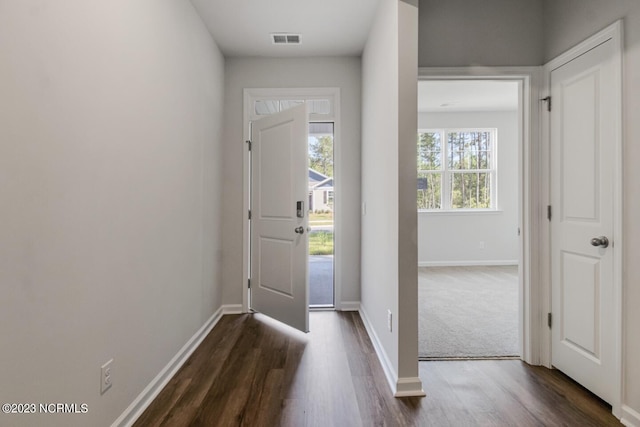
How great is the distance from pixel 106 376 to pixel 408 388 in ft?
5.05

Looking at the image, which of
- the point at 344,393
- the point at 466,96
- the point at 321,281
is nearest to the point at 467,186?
the point at 466,96

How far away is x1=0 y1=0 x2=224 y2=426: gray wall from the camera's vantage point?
1037mm

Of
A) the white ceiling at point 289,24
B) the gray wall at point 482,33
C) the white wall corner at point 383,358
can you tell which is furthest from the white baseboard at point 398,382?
the white ceiling at point 289,24

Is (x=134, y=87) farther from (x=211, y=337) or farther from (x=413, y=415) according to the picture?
(x=413, y=415)

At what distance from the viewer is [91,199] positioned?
1.37m

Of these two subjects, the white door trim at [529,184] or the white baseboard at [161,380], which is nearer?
the white baseboard at [161,380]

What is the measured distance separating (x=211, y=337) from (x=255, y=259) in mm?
878

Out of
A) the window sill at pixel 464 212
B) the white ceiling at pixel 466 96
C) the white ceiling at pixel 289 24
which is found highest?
the white ceiling at pixel 466 96

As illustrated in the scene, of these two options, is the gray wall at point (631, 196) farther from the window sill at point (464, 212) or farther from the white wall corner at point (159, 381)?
the window sill at point (464, 212)

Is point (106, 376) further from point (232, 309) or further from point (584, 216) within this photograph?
point (584, 216)

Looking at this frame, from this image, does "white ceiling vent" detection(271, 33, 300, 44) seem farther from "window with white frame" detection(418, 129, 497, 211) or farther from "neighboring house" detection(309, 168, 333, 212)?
"window with white frame" detection(418, 129, 497, 211)

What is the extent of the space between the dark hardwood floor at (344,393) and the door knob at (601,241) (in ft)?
2.87

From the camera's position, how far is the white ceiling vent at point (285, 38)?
3.00m

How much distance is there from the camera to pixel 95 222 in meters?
1.39
